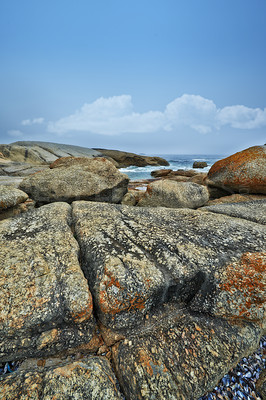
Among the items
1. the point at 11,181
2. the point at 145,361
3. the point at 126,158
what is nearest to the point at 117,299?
the point at 145,361

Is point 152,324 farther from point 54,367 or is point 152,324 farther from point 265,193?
point 265,193

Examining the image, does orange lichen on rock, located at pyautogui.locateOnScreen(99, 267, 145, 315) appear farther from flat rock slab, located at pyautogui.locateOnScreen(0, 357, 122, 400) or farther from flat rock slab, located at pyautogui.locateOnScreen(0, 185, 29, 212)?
flat rock slab, located at pyautogui.locateOnScreen(0, 185, 29, 212)

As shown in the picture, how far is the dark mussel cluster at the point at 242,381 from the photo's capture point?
8.12 feet

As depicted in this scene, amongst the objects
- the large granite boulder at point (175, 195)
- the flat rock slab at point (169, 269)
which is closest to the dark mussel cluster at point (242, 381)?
the flat rock slab at point (169, 269)

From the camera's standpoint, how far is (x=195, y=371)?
8.18ft

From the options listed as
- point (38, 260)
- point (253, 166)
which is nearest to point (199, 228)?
point (38, 260)

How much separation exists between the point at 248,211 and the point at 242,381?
446 cm

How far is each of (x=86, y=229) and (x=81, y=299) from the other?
1.61 meters

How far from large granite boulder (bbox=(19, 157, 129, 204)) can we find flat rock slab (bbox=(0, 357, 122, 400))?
18.4 feet

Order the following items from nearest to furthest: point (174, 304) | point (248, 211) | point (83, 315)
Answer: point (83, 315), point (174, 304), point (248, 211)

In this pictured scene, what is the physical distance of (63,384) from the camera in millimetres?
2193

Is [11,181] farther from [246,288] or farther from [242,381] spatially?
[242,381]

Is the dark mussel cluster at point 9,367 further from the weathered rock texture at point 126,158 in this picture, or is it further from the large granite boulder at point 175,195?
the weathered rock texture at point 126,158

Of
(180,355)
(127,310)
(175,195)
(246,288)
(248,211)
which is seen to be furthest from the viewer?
(175,195)
